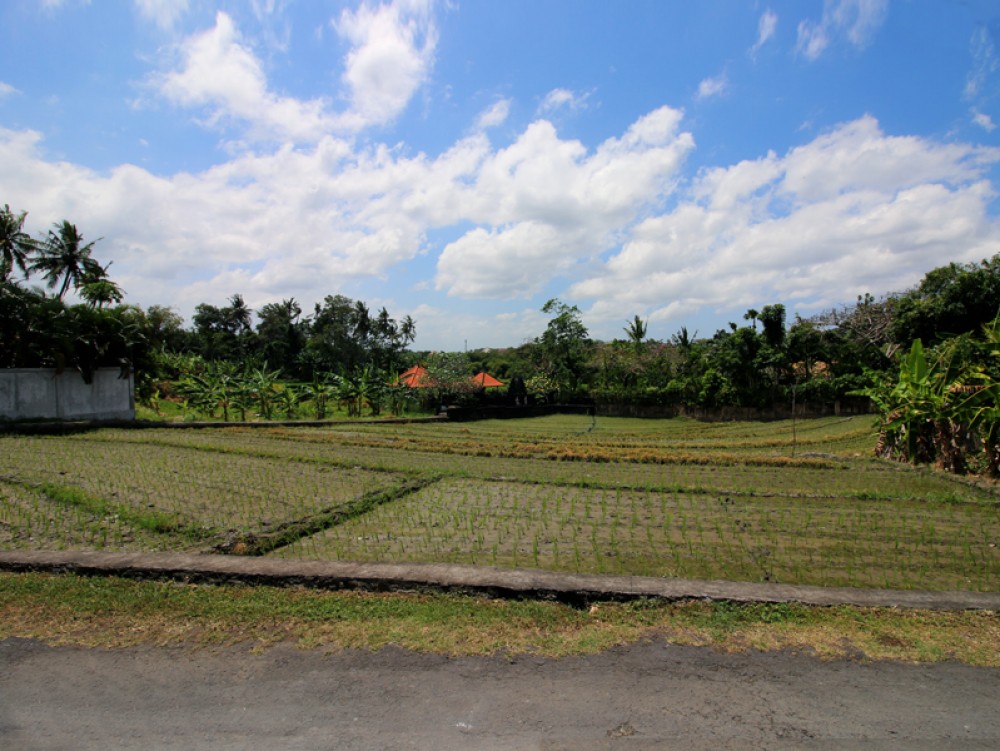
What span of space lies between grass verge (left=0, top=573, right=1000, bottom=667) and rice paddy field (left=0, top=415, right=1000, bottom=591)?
1012mm

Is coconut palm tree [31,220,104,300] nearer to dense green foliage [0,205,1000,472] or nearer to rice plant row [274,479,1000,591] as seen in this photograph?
dense green foliage [0,205,1000,472]

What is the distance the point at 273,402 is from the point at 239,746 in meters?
26.3

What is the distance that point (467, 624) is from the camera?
3.69 m

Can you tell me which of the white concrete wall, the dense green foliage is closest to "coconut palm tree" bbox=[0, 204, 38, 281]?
the dense green foliage

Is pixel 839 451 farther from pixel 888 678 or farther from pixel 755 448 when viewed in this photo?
pixel 888 678

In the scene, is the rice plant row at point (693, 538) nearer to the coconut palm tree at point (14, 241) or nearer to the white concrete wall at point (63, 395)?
the white concrete wall at point (63, 395)

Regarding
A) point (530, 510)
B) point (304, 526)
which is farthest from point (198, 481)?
point (530, 510)

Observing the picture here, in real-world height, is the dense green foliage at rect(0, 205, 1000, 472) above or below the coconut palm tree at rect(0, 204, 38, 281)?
below

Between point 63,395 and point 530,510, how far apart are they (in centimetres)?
1918

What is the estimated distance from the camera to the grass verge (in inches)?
135

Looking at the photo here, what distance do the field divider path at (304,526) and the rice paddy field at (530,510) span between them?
28 mm

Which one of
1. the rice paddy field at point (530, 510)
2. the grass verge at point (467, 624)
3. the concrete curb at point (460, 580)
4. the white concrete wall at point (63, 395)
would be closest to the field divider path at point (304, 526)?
the rice paddy field at point (530, 510)

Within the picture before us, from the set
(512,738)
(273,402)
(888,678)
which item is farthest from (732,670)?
(273,402)

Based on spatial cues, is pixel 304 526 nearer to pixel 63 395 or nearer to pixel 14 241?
pixel 63 395
